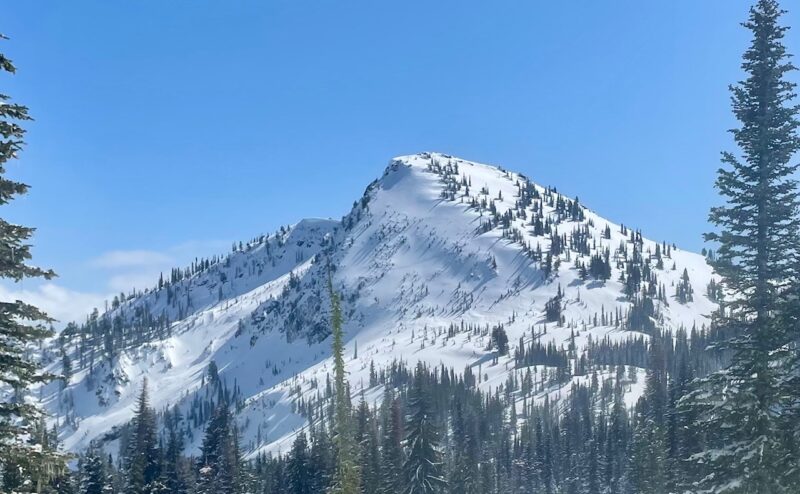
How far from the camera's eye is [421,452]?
190 ft

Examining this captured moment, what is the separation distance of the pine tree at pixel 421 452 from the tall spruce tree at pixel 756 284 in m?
31.6

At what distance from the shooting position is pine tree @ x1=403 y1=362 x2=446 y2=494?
57.5 meters

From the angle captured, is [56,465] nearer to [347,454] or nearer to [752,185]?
[347,454]

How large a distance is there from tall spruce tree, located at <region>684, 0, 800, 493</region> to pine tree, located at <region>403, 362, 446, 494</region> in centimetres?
3161

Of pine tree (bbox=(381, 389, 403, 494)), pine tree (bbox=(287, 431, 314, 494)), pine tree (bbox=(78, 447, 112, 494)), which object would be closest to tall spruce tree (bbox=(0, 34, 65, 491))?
pine tree (bbox=(78, 447, 112, 494))

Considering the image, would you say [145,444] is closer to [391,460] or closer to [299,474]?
[391,460]

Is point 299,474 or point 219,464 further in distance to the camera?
point 299,474

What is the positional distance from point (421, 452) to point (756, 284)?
35.4m

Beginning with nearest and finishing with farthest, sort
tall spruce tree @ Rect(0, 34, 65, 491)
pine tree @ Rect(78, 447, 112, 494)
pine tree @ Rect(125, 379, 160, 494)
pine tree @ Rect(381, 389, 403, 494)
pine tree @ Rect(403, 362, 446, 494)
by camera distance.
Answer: tall spruce tree @ Rect(0, 34, 65, 491), pine tree @ Rect(78, 447, 112, 494), pine tree @ Rect(125, 379, 160, 494), pine tree @ Rect(403, 362, 446, 494), pine tree @ Rect(381, 389, 403, 494)

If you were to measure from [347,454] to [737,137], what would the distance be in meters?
17.1

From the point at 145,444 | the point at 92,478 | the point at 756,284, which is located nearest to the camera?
the point at 756,284

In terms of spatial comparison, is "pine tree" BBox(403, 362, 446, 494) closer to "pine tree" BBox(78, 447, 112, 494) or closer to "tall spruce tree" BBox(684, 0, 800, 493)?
"pine tree" BBox(78, 447, 112, 494)

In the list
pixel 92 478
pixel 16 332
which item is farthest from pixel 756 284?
pixel 92 478

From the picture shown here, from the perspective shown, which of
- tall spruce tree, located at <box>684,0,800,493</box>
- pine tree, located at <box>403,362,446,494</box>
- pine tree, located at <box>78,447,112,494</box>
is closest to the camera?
tall spruce tree, located at <box>684,0,800,493</box>
